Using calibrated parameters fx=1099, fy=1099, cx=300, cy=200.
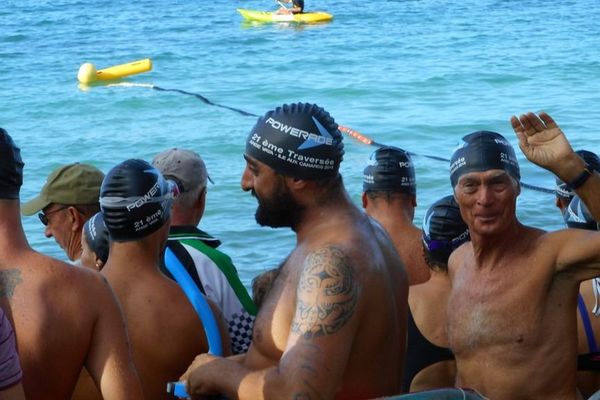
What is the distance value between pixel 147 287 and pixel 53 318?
787 millimetres

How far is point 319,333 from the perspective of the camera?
3.56 meters

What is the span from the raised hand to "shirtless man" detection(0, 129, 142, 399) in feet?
5.88

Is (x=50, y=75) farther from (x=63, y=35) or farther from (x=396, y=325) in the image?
(x=396, y=325)

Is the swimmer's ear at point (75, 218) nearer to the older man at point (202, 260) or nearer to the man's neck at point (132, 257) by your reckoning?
the older man at point (202, 260)

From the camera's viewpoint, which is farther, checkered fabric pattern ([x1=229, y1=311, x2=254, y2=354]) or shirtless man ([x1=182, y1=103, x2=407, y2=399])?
checkered fabric pattern ([x1=229, y1=311, x2=254, y2=354])

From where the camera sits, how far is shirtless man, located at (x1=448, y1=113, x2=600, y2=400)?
173 inches

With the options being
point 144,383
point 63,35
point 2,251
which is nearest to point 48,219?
point 144,383

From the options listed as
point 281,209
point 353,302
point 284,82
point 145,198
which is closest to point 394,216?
point 145,198

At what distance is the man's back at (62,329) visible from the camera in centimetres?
370

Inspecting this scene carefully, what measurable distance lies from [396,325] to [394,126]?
1626 centimetres

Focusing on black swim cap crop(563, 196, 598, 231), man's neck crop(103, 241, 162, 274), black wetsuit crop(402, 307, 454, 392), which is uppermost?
man's neck crop(103, 241, 162, 274)

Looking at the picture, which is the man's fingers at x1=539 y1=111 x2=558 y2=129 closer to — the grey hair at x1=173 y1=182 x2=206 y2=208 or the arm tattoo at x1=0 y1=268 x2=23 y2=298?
the grey hair at x1=173 y1=182 x2=206 y2=208

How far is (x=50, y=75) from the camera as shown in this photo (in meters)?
26.8

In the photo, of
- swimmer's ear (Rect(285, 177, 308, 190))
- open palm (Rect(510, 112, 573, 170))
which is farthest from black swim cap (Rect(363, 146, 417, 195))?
swimmer's ear (Rect(285, 177, 308, 190))
